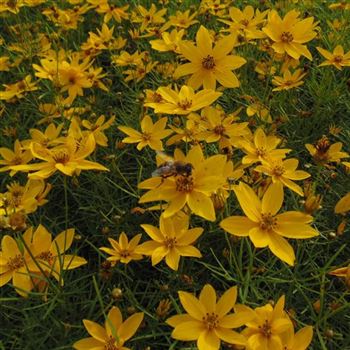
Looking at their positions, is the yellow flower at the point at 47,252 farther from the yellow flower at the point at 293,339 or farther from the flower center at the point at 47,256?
the yellow flower at the point at 293,339

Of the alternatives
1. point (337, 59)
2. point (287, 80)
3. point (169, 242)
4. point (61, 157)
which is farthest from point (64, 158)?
point (337, 59)

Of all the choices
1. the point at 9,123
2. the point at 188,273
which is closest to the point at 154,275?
the point at 188,273

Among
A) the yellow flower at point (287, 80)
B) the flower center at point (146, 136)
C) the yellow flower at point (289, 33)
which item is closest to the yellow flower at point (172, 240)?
the flower center at point (146, 136)

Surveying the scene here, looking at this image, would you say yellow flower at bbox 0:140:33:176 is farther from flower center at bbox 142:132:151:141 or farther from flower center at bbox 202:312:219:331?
flower center at bbox 202:312:219:331

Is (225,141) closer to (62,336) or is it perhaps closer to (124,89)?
(62,336)

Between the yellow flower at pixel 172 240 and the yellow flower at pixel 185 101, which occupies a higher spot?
the yellow flower at pixel 185 101

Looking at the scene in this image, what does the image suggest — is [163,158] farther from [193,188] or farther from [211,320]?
[211,320]
